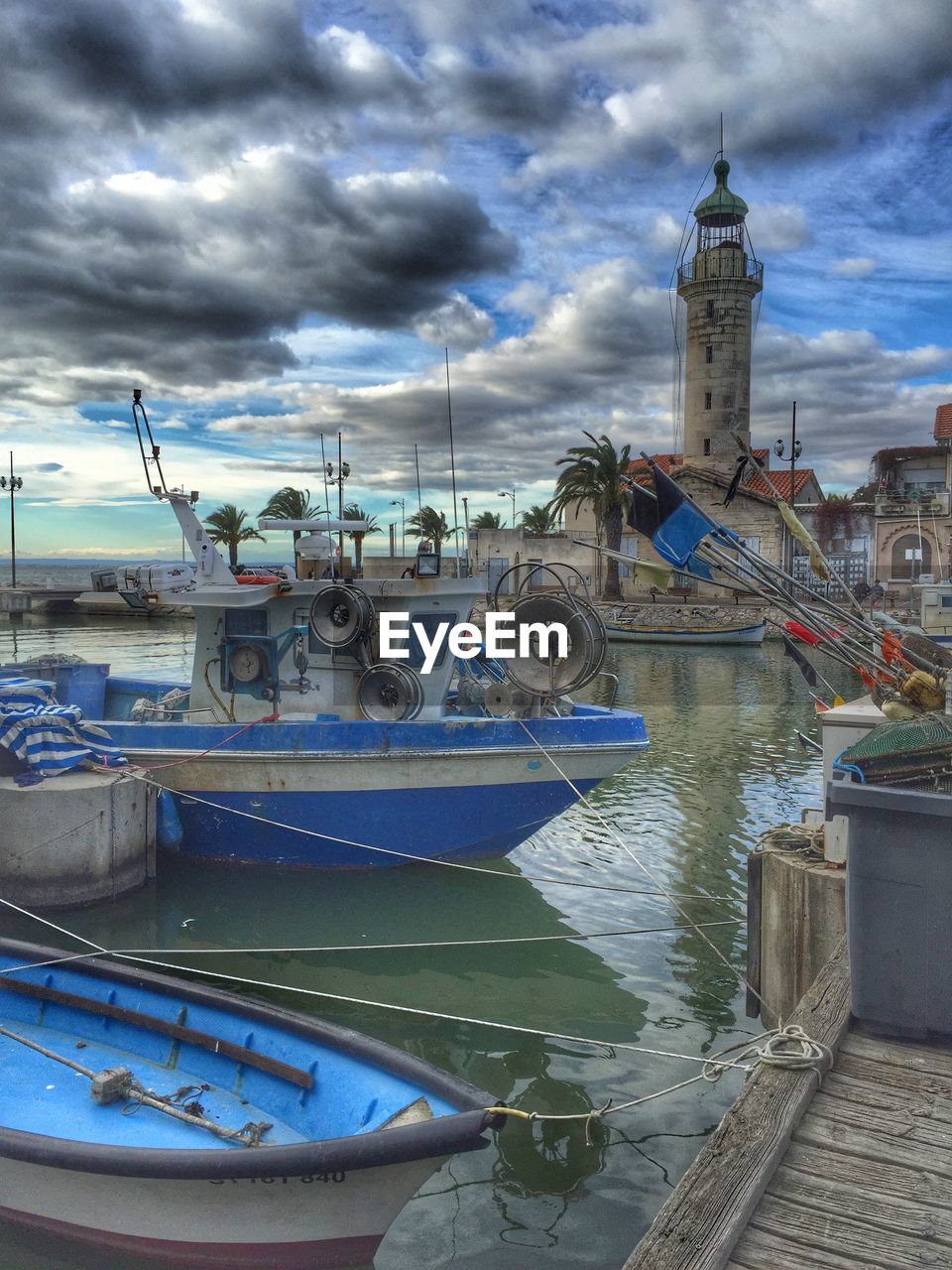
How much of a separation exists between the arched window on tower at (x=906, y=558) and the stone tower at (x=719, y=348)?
9983 millimetres

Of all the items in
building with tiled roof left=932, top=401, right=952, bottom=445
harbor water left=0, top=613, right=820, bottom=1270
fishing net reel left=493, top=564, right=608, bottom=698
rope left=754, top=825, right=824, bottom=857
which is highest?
building with tiled roof left=932, top=401, right=952, bottom=445

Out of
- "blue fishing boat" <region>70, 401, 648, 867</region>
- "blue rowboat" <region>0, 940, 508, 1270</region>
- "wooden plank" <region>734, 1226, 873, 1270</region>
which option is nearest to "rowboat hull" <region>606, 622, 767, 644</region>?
"blue fishing boat" <region>70, 401, 648, 867</region>

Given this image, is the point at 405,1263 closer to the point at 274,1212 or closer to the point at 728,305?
the point at 274,1212

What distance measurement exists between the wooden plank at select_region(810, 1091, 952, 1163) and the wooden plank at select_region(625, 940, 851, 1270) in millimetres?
93

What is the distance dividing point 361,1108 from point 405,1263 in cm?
85

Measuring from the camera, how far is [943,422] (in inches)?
2069

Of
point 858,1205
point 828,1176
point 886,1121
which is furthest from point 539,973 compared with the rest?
point 858,1205

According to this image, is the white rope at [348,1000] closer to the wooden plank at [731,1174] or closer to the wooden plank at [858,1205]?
the wooden plank at [731,1174]

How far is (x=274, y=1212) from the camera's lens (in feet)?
16.6

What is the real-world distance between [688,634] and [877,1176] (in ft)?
134

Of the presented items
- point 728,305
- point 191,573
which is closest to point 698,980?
point 191,573

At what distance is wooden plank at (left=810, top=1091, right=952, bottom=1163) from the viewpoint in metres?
3.87

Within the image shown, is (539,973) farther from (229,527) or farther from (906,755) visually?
(229,527)

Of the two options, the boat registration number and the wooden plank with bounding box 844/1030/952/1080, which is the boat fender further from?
the wooden plank with bounding box 844/1030/952/1080
